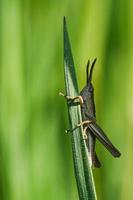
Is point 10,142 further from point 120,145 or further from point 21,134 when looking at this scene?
point 120,145

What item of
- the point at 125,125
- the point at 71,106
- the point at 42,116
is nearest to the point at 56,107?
the point at 42,116

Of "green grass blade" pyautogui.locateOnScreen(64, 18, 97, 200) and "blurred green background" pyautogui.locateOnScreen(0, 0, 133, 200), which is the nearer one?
"green grass blade" pyautogui.locateOnScreen(64, 18, 97, 200)

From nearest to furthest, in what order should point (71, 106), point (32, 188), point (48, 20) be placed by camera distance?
point (71, 106) → point (32, 188) → point (48, 20)

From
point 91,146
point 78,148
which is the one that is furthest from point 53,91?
point 78,148

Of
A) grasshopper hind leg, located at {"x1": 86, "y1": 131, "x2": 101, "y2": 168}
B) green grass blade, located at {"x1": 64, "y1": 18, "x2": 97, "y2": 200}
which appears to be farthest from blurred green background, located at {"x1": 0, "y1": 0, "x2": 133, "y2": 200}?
green grass blade, located at {"x1": 64, "y1": 18, "x2": 97, "y2": 200}

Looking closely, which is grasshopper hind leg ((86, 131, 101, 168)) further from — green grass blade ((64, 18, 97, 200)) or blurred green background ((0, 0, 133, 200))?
green grass blade ((64, 18, 97, 200))

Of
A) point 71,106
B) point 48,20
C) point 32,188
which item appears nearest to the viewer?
point 71,106
